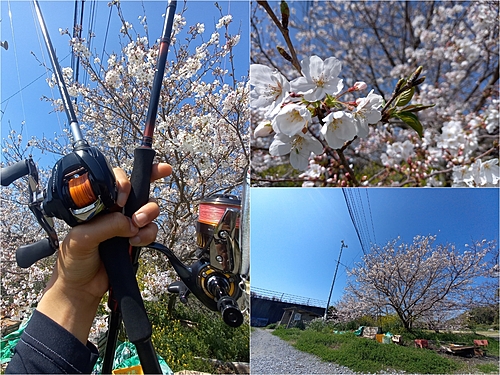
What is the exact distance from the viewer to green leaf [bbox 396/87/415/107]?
1.90 ft

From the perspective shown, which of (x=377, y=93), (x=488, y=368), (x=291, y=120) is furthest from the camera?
(x=377, y=93)

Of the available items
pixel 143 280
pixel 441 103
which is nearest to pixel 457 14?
pixel 441 103

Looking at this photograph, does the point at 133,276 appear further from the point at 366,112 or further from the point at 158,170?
the point at 366,112

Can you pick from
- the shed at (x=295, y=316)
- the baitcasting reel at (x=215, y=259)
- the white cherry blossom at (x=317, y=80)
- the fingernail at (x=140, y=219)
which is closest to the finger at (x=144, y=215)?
the fingernail at (x=140, y=219)

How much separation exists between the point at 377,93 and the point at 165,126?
667 mm

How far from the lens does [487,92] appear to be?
1.82 meters

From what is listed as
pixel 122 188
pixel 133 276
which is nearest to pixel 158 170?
pixel 122 188

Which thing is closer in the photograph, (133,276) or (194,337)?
(133,276)

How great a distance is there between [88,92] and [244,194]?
1.56ft

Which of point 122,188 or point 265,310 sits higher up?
point 122,188

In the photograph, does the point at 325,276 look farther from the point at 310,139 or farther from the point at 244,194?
the point at 310,139

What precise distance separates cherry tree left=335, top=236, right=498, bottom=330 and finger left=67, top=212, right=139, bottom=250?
0.54m

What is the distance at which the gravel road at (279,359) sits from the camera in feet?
2.90

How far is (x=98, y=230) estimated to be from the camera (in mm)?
612
